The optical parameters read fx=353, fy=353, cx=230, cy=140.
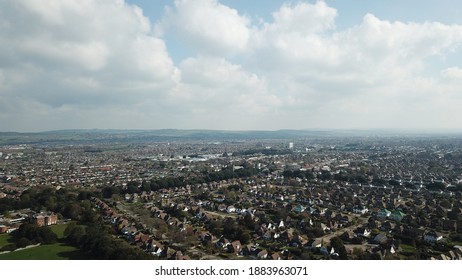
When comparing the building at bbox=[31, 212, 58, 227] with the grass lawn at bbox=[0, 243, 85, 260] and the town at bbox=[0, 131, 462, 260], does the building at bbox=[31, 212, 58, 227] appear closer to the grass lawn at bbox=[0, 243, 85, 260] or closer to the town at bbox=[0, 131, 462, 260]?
the town at bbox=[0, 131, 462, 260]

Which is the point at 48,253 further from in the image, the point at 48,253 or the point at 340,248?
the point at 340,248

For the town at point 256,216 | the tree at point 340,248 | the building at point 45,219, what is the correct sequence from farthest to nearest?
the building at point 45,219 → the town at point 256,216 → the tree at point 340,248

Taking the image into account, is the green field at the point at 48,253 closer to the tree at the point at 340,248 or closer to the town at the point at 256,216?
the town at the point at 256,216

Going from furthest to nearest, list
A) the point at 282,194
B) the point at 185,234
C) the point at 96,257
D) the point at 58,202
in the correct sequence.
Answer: the point at 282,194 < the point at 58,202 < the point at 185,234 < the point at 96,257

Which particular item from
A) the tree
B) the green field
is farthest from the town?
the green field

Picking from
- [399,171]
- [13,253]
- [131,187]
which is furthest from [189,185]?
[399,171]

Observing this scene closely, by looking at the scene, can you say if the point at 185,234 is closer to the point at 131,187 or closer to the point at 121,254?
the point at 121,254

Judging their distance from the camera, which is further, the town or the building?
the building

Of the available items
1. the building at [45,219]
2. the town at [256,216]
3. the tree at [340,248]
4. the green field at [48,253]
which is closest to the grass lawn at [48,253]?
the green field at [48,253]
